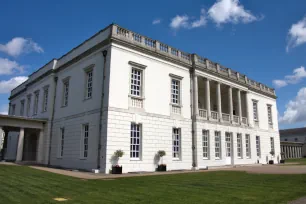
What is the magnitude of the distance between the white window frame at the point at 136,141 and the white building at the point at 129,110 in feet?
0.23

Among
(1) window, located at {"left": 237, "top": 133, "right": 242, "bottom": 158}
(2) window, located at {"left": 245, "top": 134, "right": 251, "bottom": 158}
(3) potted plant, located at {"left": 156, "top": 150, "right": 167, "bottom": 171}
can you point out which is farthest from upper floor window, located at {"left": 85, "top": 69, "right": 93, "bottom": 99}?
(2) window, located at {"left": 245, "top": 134, "right": 251, "bottom": 158}

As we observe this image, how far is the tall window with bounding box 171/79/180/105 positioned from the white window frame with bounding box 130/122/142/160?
14.7 feet

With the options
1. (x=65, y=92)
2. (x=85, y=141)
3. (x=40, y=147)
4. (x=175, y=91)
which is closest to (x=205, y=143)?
(x=175, y=91)

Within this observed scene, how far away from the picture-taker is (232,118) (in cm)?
2733

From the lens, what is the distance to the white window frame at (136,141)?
59.2 ft

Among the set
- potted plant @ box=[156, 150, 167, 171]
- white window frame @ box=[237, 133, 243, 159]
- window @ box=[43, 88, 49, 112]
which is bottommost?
potted plant @ box=[156, 150, 167, 171]

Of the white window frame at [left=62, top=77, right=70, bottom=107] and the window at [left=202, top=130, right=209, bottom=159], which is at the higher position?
the white window frame at [left=62, top=77, right=70, bottom=107]

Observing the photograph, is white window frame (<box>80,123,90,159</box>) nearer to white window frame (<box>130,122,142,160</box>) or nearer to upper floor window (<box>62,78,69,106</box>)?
white window frame (<box>130,122,142,160</box>)

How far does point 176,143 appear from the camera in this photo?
2133cm

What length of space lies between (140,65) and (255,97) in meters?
19.2

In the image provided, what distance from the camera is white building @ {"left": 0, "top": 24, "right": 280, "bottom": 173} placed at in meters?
17.6

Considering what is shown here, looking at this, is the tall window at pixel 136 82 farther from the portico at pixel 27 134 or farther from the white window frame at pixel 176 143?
the portico at pixel 27 134

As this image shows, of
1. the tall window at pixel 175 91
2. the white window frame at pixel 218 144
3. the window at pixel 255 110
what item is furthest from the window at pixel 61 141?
the window at pixel 255 110

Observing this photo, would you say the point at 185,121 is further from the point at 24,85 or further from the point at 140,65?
the point at 24,85
